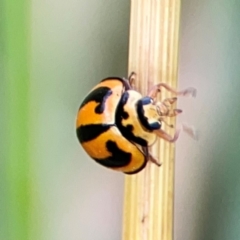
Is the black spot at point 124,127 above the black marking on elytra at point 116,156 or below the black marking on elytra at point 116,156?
above

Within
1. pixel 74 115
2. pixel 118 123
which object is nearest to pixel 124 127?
pixel 118 123

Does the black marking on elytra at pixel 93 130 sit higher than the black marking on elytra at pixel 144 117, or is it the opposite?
the black marking on elytra at pixel 144 117

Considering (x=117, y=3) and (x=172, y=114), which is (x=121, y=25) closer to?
(x=117, y=3)

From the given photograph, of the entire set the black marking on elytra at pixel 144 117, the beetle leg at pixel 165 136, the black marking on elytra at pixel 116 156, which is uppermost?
the black marking on elytra at pixel 144 117

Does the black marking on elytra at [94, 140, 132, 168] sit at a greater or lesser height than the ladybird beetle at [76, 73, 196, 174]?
lesser
